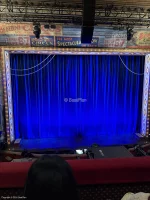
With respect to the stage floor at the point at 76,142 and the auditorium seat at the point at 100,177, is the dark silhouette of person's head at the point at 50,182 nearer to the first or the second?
the auditorium seat at the point at 100,177

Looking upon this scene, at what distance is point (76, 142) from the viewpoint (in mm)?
6109

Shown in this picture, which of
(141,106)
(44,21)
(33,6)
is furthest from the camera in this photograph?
(141,106)

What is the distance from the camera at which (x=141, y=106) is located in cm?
660

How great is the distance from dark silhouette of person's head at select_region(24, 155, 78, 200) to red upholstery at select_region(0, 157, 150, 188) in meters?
0.55

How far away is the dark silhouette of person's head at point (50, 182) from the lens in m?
0.61

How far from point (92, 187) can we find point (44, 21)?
429 cm

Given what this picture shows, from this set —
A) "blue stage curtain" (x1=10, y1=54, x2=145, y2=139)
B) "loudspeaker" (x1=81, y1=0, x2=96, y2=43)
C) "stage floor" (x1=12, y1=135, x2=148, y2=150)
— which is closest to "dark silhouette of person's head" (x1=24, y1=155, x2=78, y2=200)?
"loudspeaker" (x1=81, y1=0, x2=96, y2=43)

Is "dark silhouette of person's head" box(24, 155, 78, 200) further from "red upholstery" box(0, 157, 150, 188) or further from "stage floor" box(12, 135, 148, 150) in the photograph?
"stage floor" box(12, 135, 148, 150)

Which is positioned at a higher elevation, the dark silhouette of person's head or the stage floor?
the dark silhouette of person's head

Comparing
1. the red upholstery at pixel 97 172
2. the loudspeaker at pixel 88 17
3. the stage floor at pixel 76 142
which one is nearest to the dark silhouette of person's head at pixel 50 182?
the red upholstery at pixel 97 172

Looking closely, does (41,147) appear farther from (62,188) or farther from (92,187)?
(62,188)

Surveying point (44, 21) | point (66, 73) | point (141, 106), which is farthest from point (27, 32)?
point (141, 106)

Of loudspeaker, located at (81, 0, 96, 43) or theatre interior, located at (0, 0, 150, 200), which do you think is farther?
theatre interior, located at (0, 0, 150, 200)

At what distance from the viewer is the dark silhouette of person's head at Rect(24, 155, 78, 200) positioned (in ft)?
1.99
